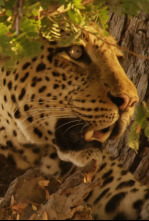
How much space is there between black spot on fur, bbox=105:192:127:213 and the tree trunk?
0.90m

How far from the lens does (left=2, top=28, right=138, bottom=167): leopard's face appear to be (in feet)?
12.3

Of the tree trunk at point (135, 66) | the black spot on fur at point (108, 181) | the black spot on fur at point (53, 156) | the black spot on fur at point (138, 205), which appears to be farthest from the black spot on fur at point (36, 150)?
the tree trunk at point (135, 66)

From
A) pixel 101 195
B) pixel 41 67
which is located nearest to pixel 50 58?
pixel 41 67

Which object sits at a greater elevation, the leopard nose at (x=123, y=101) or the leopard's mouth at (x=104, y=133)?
the leopard nose at (x=123, y=101)

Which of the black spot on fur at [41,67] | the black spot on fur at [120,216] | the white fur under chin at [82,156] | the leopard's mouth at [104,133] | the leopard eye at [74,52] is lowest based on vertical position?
the black spot on fur at [120,216]

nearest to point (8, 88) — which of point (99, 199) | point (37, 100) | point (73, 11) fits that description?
point (37, 100)

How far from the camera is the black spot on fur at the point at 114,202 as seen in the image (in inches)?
155

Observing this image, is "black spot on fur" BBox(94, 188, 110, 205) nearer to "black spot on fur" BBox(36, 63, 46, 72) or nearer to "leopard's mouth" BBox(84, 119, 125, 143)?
"leopard's mouth" BBox(84, 119, 125, 143)

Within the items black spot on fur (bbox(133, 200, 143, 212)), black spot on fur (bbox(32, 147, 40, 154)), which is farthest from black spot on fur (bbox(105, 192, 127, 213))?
black spot on fur (bbox(32, 147, 40, 154))

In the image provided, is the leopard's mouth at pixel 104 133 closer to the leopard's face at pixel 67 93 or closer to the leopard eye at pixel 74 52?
the leopard's face at pixel 67 93

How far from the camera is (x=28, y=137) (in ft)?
13.1

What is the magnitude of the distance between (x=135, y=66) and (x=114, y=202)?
1.55 m

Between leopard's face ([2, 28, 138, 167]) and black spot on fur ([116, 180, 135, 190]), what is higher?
leopard's face ([2, 28, 138, 167])

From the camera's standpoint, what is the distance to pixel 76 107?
3.77 meters
